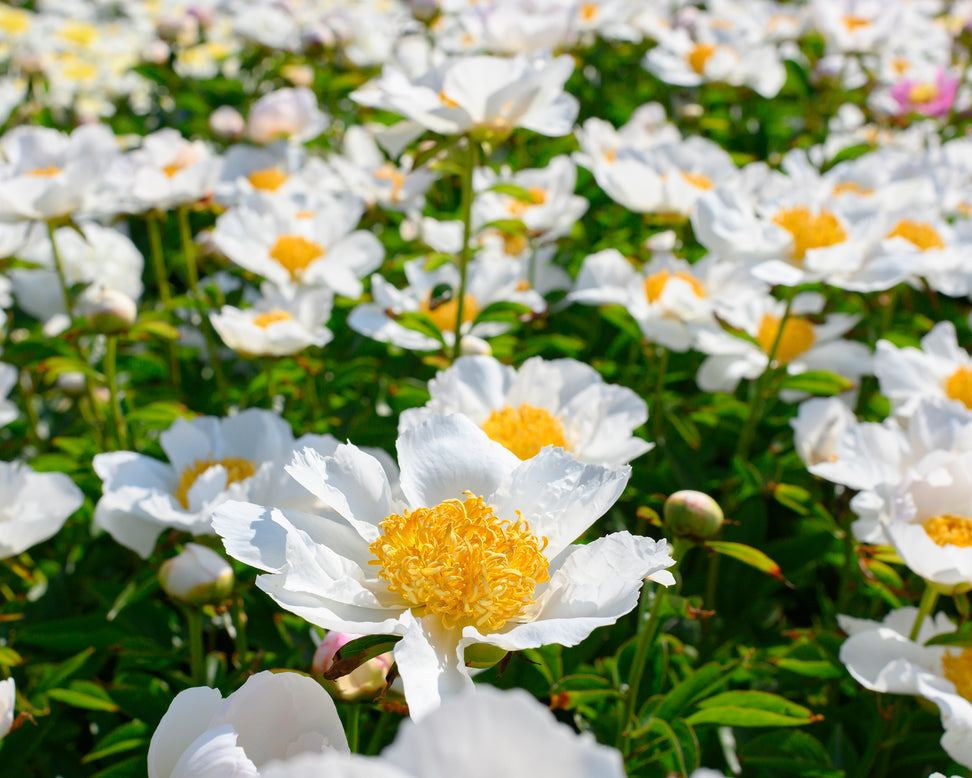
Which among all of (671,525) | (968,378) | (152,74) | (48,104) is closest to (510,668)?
(671,525)

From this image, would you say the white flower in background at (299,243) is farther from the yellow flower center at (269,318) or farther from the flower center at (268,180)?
the flower center at (268,180)

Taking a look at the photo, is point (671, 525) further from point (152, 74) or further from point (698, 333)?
point (152, 74)

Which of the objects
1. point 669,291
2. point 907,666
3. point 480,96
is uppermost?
point 480,96

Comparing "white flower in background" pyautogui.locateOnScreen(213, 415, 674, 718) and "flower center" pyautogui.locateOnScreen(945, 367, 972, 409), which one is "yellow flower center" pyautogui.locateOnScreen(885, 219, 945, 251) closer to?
"flower center" pyautogui.locateOnScreen(945, 367, 972, 409)

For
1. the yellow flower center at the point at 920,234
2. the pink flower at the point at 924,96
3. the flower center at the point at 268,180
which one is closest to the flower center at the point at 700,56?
the pink flower at the point at 924,96

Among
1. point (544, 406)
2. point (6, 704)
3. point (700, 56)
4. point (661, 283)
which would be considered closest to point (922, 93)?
point (700, 56)

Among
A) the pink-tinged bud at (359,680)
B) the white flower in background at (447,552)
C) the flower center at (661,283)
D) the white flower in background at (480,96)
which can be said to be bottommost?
the flower center at (661,283)

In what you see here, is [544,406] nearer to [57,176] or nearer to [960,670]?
[960,670]

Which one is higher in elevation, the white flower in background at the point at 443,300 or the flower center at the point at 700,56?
the flower center at the point at 700,56
